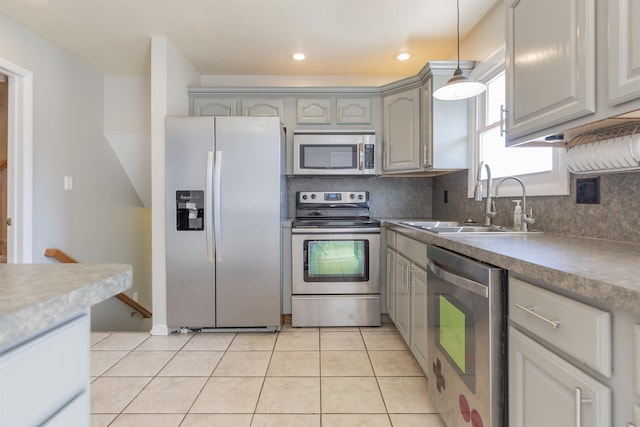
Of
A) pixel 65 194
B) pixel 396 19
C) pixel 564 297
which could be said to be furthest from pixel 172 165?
pixel 564 297

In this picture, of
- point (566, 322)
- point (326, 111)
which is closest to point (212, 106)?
point (326, 111)

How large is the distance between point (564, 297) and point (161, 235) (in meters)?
2.63

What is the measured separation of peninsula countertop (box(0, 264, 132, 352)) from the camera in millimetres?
416

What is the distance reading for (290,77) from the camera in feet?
11.1

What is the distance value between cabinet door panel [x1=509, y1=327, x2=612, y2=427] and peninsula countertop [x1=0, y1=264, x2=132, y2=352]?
3.38 ft

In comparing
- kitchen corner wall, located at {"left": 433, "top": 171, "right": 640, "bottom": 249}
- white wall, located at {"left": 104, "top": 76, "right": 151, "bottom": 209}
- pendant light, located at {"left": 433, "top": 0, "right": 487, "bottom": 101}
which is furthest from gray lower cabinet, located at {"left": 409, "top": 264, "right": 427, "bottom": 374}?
white wall, located at {"left": 104, "top": 76, "right": 151, "bottom": 209}

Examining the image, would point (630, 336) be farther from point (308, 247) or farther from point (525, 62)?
point (308, 247)

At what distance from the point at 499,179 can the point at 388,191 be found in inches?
52.3

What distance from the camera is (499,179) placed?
6.93ft

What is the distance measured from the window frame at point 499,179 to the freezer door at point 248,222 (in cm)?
154

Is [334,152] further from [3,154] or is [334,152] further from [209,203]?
[3,154]

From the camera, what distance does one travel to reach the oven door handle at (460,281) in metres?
1.08

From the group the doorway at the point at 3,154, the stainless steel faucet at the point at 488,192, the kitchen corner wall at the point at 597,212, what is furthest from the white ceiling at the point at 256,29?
the kitchen corner wall at the point at 597,212

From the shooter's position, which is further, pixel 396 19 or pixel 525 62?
pixel 396 19
